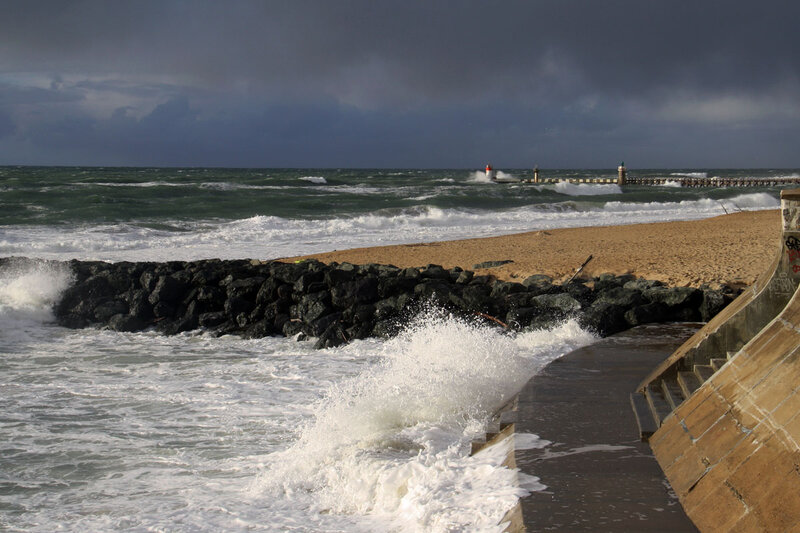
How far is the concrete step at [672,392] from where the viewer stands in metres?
5.00

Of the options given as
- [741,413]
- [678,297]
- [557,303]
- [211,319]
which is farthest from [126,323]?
[741,413]

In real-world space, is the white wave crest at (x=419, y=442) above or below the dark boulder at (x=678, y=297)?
below

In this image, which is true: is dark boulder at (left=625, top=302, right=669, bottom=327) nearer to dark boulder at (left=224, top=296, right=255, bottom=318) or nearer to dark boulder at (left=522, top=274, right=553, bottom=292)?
dark boulder at (left=522, top=274, right=553, bottom=292)

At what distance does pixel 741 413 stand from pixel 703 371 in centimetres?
138

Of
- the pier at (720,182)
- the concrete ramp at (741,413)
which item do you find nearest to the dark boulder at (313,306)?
the concrete ramp at (741,413)

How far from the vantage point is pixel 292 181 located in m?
55.8

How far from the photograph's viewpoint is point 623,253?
1359 centimetres

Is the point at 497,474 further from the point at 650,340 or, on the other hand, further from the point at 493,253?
the point at 493,253

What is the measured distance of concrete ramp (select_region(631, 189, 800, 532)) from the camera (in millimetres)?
3328

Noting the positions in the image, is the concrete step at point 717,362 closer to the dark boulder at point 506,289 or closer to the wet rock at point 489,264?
the dark boulder at point 506,289

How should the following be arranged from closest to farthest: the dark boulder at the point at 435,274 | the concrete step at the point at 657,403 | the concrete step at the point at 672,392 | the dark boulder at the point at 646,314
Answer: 1. the concrete step at the point at 657,403
2. the concrete step at the point at 672,392
3. the dark boulder at the point at 646,314
4. the dark boulder at the point at 435,274

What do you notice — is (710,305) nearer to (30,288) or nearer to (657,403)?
(657,403)

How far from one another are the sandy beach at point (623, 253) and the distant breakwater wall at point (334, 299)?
0.87 meters

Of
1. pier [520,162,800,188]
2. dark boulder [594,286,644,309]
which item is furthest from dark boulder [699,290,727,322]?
pier [520,162,800,188]
